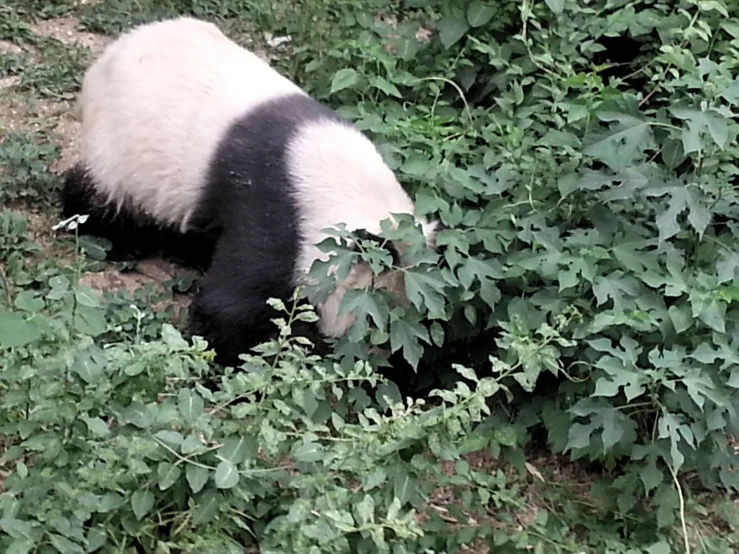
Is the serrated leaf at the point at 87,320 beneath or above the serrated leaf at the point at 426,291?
above

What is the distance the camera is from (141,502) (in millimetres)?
2016

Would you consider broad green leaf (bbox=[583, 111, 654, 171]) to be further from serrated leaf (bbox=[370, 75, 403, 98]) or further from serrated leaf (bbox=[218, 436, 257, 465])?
serrated leaf (bbox=[218, 436, 257, 465])

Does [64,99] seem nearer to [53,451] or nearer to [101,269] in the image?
[101,269]

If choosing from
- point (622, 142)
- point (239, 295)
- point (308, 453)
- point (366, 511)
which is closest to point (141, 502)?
point (308, 453)

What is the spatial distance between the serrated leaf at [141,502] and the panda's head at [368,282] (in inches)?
32.0

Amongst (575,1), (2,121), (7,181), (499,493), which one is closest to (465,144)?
(575,1)

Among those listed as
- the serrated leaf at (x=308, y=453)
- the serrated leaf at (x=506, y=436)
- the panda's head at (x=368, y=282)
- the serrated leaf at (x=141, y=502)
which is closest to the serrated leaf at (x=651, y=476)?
the serrated leaf at (x=506, y=436)

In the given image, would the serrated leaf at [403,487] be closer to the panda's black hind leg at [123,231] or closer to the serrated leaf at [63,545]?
the serrated leaf at [63,545]

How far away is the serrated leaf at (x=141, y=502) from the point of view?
2006mm

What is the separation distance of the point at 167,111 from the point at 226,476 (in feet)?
5.74

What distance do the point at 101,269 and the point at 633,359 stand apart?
2097mm

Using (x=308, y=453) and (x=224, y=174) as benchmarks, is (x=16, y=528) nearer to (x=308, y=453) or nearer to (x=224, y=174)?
(x=308, y=453)

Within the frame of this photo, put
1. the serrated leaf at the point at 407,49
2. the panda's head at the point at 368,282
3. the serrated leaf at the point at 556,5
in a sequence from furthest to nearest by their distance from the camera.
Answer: the serrated leaf at the point at 407,49, the serrated leaf at the point at 556,5, the panda's head at the point at 368,282

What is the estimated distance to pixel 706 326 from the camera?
2.55 m
